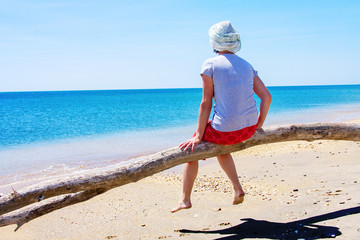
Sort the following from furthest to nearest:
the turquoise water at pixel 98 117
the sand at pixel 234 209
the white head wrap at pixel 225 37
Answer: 1. the turquoise water at pixel 98 117
2. the sand at pixel 234 209
3. the white head wrap at pixel 225 37

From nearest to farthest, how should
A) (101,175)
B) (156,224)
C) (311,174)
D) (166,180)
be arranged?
(101,175)
(156,224)
(311,174)
(166,180)

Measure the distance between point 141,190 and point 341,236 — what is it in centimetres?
423

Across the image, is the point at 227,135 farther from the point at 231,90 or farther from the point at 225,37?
the point at 225,37

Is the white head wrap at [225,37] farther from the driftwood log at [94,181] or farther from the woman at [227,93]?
the driftwood log at [94,181]

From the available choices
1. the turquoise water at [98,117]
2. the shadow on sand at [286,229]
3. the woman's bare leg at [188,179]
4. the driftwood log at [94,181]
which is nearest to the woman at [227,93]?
the driftwood log at [94,181]

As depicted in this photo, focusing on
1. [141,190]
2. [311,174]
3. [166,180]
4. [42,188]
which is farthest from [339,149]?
[42,188]

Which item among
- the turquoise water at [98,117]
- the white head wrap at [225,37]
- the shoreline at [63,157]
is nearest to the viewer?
the white head wrap at [225,37]

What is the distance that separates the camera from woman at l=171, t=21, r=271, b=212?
3.61m

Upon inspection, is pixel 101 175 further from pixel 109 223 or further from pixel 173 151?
pixel 109 223

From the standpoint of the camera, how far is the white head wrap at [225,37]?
3.70 metres

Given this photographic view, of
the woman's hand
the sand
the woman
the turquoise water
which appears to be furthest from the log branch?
the turquoise water

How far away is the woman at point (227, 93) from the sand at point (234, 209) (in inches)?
47.1

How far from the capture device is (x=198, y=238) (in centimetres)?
404

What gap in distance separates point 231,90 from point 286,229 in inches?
66.9
